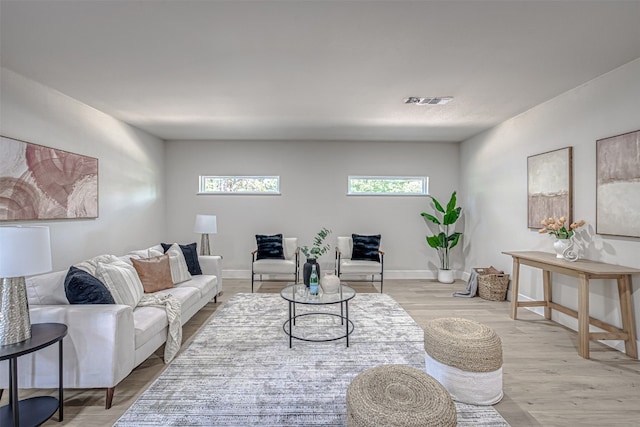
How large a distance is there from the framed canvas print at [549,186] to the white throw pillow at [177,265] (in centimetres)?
441

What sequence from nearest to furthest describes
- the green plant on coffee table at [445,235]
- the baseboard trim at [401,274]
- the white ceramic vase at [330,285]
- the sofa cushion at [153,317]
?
the sofa cushion at [153,317]
the white ceramic vase at [330,285]
the green plant on coffee table at [445,235]
the baseboard trim at [401,274]

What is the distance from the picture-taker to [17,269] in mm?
1746

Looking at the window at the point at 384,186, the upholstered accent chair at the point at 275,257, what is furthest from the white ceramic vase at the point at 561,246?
the upholstered accent chair at the point at 275,257

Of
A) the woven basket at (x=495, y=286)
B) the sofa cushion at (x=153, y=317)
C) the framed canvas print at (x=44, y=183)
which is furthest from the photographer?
the woven basket at (x=495, y=286)

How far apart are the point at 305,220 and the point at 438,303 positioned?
2.72 metres

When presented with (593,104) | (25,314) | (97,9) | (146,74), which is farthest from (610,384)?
Result: (146,74)

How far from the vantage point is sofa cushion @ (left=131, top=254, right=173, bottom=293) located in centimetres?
329

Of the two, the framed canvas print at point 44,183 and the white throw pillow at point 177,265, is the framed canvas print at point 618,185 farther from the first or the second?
the framed canvas print at point 44,183

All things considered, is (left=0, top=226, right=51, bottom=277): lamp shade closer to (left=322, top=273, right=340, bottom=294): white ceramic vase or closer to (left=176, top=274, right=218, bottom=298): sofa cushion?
(left=176, top=274, right=218, bottom=298): sofa cushion

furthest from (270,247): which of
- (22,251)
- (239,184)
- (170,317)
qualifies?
(22,251)

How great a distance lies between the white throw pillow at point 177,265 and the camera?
371 centimetres

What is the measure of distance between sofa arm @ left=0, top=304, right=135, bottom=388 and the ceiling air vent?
347 centimetres

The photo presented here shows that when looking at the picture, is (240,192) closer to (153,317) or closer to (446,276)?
(153,317)

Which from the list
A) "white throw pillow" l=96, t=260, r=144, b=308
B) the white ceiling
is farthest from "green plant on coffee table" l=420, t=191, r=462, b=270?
"white throw pillow" l=96, t=260, r=144, b=308
